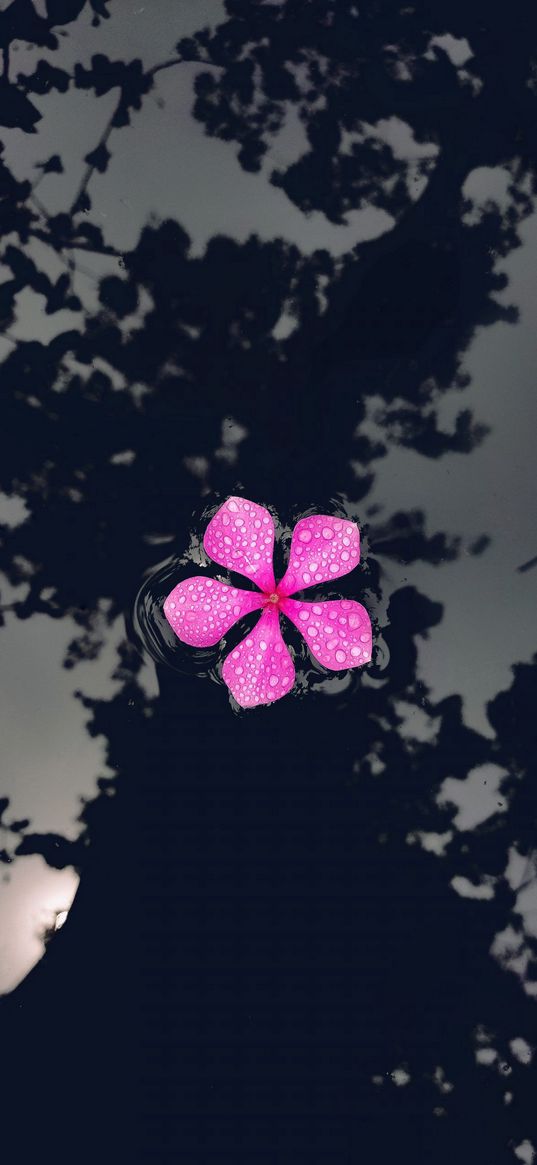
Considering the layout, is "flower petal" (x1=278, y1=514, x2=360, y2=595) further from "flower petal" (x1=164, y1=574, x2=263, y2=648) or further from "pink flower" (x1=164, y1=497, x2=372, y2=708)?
"flower petal" (x1=164, y1=574, x2=263, y2=648)

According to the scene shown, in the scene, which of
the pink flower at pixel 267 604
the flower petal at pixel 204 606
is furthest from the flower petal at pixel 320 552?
the flower petal at pixel 204 606

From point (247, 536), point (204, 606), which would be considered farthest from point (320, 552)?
point (204, 606)

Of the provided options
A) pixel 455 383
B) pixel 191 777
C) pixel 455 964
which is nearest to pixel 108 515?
pixel 191 777

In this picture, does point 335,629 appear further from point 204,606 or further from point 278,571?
point 204,606

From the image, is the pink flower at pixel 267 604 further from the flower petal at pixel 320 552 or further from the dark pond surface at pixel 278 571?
the dark pond surface at pixel 278 571

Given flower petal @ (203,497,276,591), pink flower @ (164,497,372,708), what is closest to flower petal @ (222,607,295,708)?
pink flower @ (164,497,372,708)
